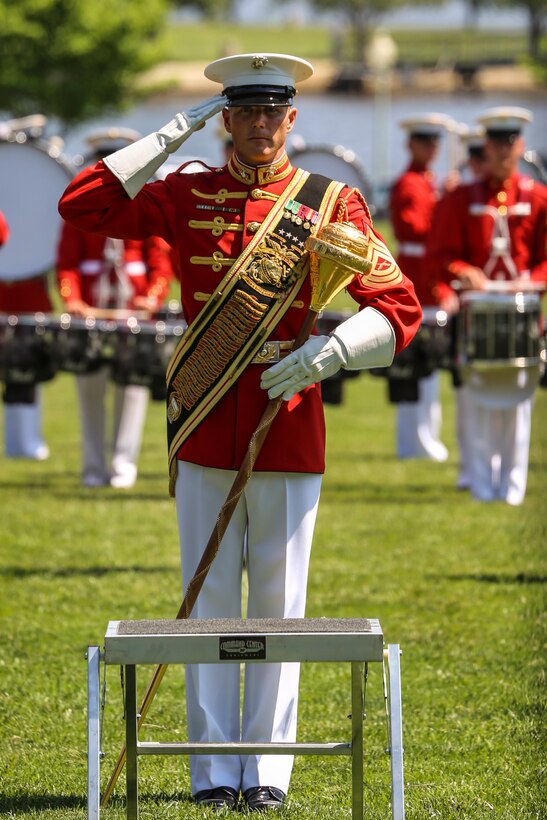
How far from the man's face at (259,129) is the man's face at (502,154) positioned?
5330 mm

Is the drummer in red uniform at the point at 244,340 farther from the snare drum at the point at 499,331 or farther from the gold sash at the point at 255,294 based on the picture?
the snare drum at the point at 499,331

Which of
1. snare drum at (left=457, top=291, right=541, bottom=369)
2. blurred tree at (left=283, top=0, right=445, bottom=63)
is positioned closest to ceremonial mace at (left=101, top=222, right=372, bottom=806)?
snare drum at (left=457, top=291, right=541, bottom=369)

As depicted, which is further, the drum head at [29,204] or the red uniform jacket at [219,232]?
the drum head at [29,204]

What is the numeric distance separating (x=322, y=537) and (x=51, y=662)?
10.1 feet

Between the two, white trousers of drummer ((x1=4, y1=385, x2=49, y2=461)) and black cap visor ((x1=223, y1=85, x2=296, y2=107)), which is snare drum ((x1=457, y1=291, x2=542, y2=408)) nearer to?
white trousers of drummer ((x1=4, y1=385, x2=49, y2=461))

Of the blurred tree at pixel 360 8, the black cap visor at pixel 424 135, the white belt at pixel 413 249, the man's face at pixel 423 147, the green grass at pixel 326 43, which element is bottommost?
the white belt at pixel 413 249

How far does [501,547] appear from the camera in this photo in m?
9.74

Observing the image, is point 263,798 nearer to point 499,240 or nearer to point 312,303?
point 312,303

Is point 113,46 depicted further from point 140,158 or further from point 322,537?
point 140,158

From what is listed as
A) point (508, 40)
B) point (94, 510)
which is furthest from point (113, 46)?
point (94, 510)

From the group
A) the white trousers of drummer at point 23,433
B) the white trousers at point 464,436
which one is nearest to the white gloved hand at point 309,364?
the white trousers at point 464,436

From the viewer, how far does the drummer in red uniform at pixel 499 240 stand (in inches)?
417

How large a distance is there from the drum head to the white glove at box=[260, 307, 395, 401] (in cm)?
566

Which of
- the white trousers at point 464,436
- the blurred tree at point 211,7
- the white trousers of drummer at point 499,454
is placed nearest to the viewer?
the white trousers of drummer at point 499,454
